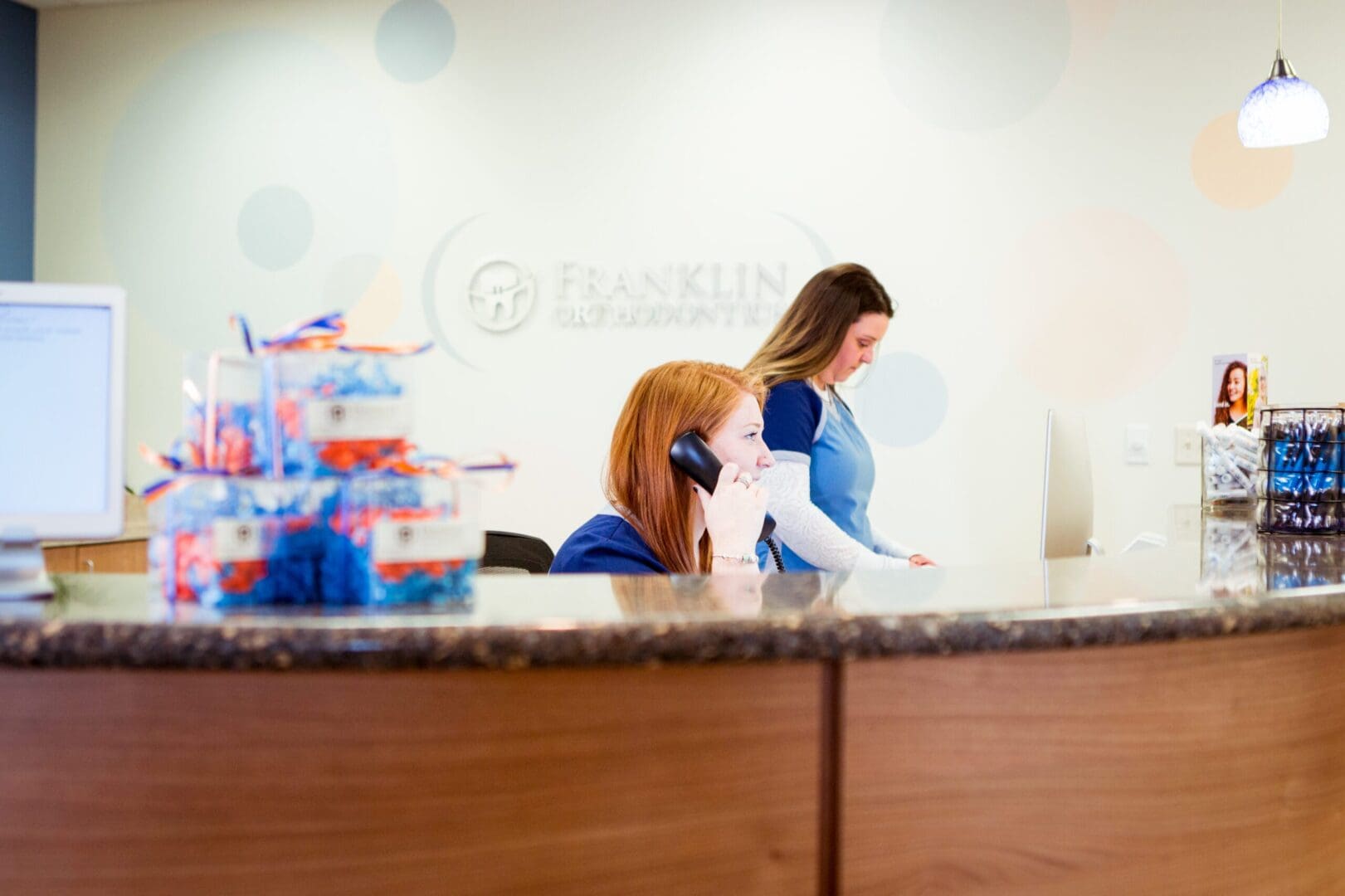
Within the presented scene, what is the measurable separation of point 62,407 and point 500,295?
11.6 ft

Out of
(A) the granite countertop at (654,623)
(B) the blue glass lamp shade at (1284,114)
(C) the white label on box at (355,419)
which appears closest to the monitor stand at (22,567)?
(A) the granite countertop at (654,623)

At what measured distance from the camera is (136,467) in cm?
504

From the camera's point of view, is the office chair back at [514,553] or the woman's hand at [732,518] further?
the office chair back at [514,553]

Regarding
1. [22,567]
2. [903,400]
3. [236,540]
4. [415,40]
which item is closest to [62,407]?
Answer: [22,567]

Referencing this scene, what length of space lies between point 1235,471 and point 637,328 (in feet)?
8.54

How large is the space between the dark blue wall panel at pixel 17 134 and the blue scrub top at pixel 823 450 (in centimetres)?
382

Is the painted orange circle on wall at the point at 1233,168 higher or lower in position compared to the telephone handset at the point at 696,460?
higher

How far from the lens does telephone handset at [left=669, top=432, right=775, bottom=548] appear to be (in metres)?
2.00

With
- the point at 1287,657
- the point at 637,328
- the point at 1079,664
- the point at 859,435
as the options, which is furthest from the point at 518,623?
the point at 637,328

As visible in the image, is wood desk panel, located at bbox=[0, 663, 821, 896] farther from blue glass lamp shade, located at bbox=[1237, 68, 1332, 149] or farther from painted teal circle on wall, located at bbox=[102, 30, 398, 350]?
painted teal circle on wall, located at bbox=[102, 30, 398, 350]

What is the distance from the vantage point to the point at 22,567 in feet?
3.62

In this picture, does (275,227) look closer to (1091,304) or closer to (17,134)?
(17,134)

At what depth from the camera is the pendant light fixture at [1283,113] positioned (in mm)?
3369

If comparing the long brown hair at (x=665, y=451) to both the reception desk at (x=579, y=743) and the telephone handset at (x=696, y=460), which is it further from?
the reception desk at (x=579, y=743)
